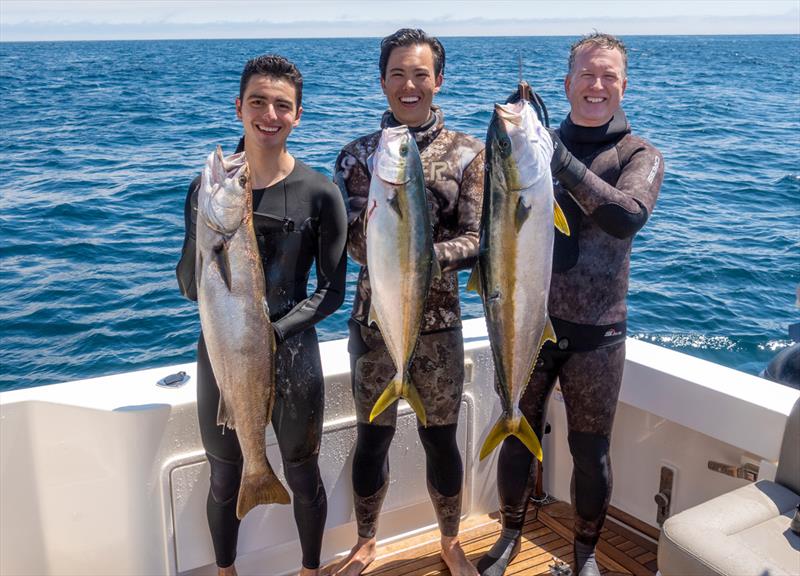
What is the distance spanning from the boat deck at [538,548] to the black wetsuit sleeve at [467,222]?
1729 millimetres

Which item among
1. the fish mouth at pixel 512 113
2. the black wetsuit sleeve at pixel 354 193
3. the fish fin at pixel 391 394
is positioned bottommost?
the fish fin at pixel 391 394

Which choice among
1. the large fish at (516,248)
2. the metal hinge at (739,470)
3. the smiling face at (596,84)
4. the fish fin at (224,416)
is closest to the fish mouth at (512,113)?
the large fish at (516,248)

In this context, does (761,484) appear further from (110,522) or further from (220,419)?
(110,522)

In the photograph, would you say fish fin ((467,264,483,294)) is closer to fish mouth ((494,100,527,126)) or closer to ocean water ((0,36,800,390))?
fish mouth ((494,100,527,126))

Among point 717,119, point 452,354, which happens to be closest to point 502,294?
point 452,354

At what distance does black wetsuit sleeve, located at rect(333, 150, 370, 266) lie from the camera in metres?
3.38

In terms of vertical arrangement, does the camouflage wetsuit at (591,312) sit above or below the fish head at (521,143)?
below

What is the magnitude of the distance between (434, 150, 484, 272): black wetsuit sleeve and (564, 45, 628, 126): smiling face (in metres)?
0.50

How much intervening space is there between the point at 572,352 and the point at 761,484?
957 millimetres

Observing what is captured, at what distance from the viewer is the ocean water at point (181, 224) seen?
31.6 ft

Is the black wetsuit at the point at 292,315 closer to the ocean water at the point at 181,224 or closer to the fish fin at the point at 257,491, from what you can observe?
the fish fin at the point at 257,491

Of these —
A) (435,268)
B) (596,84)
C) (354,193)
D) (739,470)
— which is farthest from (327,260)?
(739,470)

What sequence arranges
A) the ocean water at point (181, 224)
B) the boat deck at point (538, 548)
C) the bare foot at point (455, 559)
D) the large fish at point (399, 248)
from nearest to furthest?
the large fish at point (399, 248) < the bare foot at point (455, 559) < the boat deck at point (538, 548) < the ocean water at point (181, 224)

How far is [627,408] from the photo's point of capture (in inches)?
166
